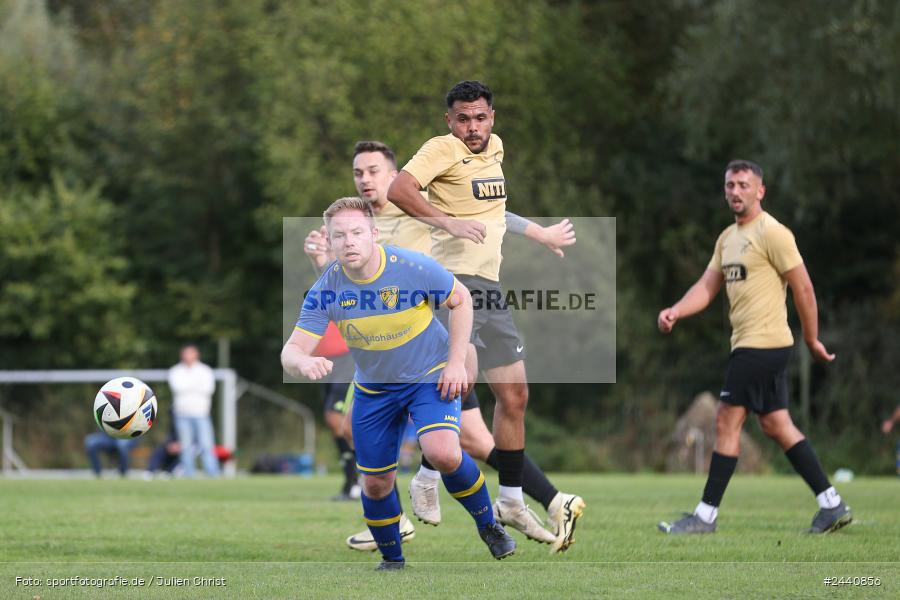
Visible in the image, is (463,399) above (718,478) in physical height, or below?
above

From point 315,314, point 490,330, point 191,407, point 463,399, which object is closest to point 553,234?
point 490,330

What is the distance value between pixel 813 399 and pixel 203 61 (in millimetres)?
19231

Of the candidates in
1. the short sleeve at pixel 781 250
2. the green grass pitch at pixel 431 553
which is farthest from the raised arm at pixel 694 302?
the green grass pitch at pixel 431 553

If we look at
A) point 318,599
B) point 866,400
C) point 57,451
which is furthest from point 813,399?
point 318,599

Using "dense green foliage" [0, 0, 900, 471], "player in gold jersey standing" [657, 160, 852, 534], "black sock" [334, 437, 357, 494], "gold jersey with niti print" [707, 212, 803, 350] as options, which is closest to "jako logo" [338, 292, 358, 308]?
"player in gold jersey standing" [657, 160, 852, 534]

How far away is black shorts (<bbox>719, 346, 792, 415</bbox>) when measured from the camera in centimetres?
931

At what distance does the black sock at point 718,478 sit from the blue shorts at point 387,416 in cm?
299

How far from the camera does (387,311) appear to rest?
683cm

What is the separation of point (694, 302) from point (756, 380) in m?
0.71

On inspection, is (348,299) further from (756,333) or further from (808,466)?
(808,466)

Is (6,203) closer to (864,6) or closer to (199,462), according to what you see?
(199,462)

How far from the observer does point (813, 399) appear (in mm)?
25312

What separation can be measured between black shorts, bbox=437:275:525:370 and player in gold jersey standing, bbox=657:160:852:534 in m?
1.71

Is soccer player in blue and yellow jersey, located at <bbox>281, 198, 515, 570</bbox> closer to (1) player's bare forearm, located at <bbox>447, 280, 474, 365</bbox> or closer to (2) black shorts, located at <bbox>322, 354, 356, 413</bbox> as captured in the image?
(1) player's bare forearm, located at <bbox>447, 280, 474, 365</bbox>
